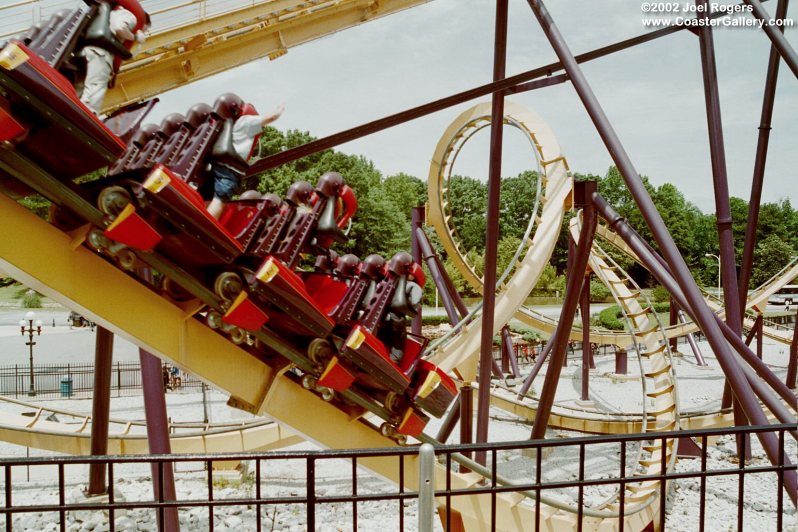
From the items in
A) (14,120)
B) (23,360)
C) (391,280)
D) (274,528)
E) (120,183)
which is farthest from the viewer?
(23,360)

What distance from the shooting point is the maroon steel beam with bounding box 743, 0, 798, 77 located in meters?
3.97

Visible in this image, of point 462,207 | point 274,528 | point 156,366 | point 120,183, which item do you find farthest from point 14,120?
point 462,207

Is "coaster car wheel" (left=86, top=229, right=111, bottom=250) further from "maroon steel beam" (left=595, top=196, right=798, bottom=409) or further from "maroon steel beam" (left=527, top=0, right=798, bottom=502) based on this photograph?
"maroon steel beam" (left=595, top=196, right=798, bottom=409)

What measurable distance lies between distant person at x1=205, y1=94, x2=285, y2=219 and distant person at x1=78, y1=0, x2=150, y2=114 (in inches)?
19.7

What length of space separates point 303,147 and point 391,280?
1000mm

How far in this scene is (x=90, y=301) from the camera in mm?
2814

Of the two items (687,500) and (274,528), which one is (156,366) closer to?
(274,528)

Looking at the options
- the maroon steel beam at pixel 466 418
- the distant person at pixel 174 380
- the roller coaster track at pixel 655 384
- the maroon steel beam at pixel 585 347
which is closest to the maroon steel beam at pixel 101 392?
the maroon steel beam at pixel 466 418

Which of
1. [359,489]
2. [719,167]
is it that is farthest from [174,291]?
[719,167]

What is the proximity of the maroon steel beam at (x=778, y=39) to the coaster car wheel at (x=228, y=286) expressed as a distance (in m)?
3.80

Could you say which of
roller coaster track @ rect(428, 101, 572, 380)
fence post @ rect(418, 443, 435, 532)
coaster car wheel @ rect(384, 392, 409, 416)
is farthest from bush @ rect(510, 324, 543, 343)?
fence post @ rect(418, 443, 435, 532)

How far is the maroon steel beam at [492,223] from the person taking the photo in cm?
511

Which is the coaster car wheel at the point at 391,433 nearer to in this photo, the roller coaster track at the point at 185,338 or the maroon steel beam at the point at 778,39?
the roller coaster track at the point at 185,338

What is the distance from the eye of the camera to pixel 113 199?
264cm
